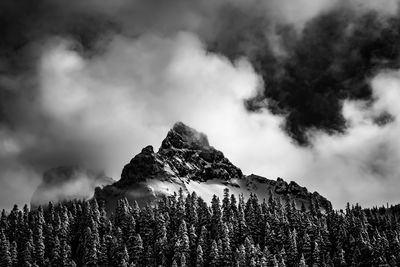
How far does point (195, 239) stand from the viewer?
150625 millimetres

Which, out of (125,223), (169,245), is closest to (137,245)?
(169,245)

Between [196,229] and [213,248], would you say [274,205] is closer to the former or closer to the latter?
[196,229]

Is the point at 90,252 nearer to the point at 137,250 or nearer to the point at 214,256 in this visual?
the point at 137,250

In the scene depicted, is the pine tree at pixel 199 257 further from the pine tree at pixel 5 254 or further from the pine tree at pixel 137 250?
the pine tree at pixel 5 254

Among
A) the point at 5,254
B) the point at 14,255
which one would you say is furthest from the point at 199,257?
the point at 5,254

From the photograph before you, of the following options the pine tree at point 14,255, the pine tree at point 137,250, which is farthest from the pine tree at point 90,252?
the pine tree at point 14,255

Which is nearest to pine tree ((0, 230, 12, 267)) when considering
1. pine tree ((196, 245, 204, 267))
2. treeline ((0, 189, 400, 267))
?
treeline ((0, 189, 400, 267))

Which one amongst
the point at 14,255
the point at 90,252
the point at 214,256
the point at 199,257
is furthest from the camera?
the point at 14,255

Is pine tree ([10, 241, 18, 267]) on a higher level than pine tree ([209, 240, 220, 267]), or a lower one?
higher

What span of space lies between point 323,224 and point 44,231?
90.2 metres

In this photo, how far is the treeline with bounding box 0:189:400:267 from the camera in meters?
138

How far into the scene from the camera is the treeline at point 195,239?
137625 millimetres

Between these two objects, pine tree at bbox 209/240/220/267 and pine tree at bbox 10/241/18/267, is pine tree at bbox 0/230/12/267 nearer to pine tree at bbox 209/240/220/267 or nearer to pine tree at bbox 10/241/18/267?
pine tree at bbox 10/241/18/267

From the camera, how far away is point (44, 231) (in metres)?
169
